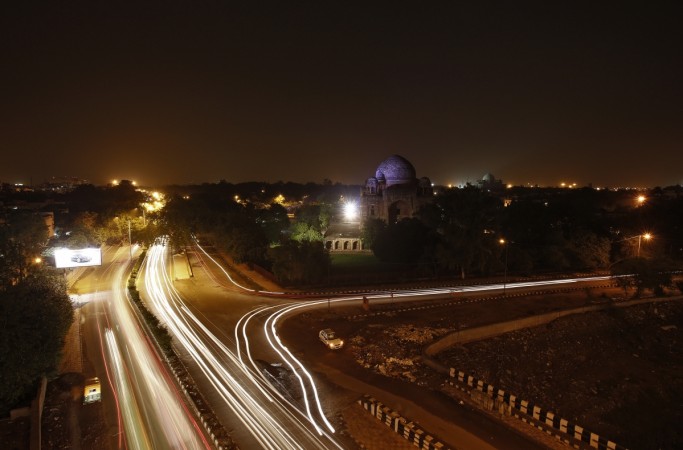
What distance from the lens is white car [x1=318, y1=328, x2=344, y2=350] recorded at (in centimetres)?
2078

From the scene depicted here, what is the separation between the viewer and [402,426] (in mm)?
13391

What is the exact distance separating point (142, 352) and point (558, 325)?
78.9 ft

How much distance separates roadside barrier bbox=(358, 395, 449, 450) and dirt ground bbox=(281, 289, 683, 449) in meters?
3.25

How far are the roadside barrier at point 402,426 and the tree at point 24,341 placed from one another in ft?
37.2

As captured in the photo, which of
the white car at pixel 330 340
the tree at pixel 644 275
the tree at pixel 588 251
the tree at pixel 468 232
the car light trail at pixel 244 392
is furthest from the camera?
the tree at pixel 588 251

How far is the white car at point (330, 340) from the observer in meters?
20.8

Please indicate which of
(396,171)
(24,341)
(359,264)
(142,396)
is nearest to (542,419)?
(142,396)

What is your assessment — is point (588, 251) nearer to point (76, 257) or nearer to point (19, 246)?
point (76, 257)

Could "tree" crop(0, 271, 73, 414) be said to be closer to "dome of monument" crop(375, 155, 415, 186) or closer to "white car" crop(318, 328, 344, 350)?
"white car" crop(318, 328, 344, 350)

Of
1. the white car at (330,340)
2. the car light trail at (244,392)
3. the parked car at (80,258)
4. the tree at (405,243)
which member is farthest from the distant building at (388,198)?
the white car at (330,340)

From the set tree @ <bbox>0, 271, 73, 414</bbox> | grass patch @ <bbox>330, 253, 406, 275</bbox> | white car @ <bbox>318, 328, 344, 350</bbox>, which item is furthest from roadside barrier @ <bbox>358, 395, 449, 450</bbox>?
grass patch @ <bbox>330, 253, 406, 275</bbox>

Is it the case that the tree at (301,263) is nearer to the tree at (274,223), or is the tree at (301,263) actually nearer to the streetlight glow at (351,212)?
the tree at (274,223)

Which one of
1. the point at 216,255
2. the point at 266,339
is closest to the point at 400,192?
the point at 216,255

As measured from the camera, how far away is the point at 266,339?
2181 centimetres
